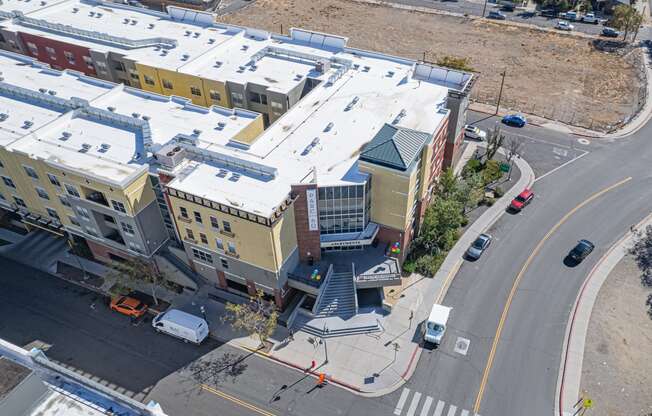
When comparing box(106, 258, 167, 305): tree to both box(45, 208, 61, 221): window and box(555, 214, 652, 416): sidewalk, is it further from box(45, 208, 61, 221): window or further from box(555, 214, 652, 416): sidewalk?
box(555, 214, 652, 416): sidewalk

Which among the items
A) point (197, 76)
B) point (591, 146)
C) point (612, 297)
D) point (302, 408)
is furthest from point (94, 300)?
point (591, 146)

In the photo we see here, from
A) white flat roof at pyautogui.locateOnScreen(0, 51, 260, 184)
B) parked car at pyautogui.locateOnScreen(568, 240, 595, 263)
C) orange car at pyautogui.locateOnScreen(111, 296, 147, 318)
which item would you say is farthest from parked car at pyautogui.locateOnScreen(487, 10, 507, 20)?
orange car at pyautogui.locateOnScreen(111, 296, 147, 318)

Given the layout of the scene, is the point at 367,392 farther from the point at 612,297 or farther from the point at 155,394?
the point at 612,297

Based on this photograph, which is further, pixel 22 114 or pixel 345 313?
pixel 22 114

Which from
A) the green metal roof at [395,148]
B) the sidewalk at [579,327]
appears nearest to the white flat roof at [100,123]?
the green metal roof at [395,148]

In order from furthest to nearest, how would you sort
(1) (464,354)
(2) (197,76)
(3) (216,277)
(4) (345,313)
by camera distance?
(2) (197,76), (3) (216,277), (4) (345,313), (1) (464,354)
